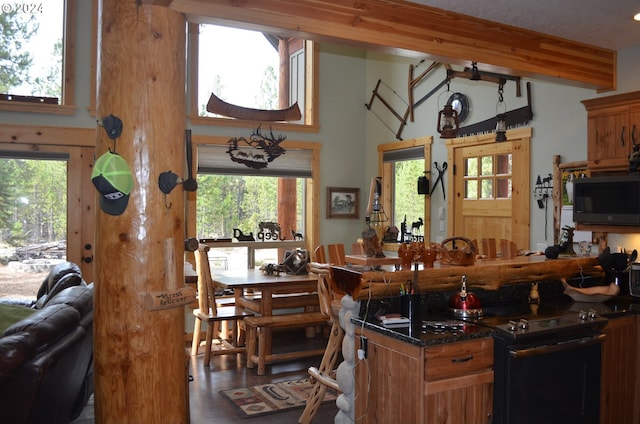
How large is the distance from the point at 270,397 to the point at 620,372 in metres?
2.58

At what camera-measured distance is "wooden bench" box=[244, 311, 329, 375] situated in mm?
5234

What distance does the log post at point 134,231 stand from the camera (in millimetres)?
2502

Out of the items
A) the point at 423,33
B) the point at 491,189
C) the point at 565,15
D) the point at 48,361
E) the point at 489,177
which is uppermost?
the point at 565,15

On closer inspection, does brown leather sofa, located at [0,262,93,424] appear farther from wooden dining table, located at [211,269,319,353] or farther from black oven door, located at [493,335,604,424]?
black oven door, located at [493,335,604,424]

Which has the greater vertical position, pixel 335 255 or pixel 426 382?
pixel 335 255

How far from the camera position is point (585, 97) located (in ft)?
16.3

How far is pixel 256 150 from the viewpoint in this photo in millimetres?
6766

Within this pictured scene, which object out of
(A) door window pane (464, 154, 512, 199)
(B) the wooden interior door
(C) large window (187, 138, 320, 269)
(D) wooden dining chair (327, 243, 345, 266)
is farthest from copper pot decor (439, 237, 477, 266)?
(C) large window (187, 138, 320, 269)

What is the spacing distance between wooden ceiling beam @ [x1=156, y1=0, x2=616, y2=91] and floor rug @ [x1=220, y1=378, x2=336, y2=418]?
8.98 feet

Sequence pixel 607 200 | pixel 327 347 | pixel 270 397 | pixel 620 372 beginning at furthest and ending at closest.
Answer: pixel 270 397
pixel 607 200
pixel 327 347
pixel 620 372

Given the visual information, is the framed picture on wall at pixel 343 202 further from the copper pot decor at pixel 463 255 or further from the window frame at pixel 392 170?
the copper pot decor at pixel 463 255

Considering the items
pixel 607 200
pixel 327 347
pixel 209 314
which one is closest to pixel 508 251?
pixel 607 200

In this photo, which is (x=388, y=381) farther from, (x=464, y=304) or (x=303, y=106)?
(x=303, y=106)

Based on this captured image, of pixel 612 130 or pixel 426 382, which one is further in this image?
pixel 612 130
